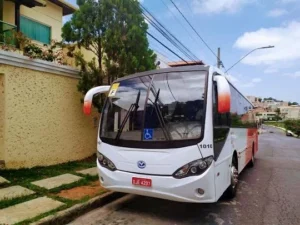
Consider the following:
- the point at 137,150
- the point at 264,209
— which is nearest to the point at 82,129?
the point at 137,150

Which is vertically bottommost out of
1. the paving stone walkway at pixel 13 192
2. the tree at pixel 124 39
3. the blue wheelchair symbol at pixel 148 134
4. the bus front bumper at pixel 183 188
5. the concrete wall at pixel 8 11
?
the paving stone walkway at pixel 13 192

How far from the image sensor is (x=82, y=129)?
956cm

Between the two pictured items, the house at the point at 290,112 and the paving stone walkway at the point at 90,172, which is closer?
the paving stone walkway at the point at 90,172

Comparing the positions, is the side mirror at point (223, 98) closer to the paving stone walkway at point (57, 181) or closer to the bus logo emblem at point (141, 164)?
the bus logo emblem at point (141, 164)

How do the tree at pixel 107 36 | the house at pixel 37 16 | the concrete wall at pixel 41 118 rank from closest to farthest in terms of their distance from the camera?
the concrete wall at pixel 41 118, the tree at pixel 107 36, the house at pixel 37 16

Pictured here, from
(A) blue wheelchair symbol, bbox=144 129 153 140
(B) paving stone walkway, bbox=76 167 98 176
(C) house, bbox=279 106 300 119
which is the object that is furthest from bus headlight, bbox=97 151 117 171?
(C) house, bbox=279 106 300 119

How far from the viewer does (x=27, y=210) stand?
474 cm

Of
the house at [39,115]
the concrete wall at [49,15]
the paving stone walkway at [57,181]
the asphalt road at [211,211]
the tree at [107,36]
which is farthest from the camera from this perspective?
the concrete wall at [49,15]

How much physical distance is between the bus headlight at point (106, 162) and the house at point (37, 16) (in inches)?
359

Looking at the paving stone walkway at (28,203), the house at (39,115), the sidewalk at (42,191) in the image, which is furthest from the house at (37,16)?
the paving stone walkway at (28,203)

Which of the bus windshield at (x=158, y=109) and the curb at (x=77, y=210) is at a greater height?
the bus windshield at (x=158, y=109)

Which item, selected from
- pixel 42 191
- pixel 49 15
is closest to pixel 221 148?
pixel 42 191

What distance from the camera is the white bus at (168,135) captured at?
4.36 metres

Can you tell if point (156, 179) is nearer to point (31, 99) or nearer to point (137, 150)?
point (137, 150)
